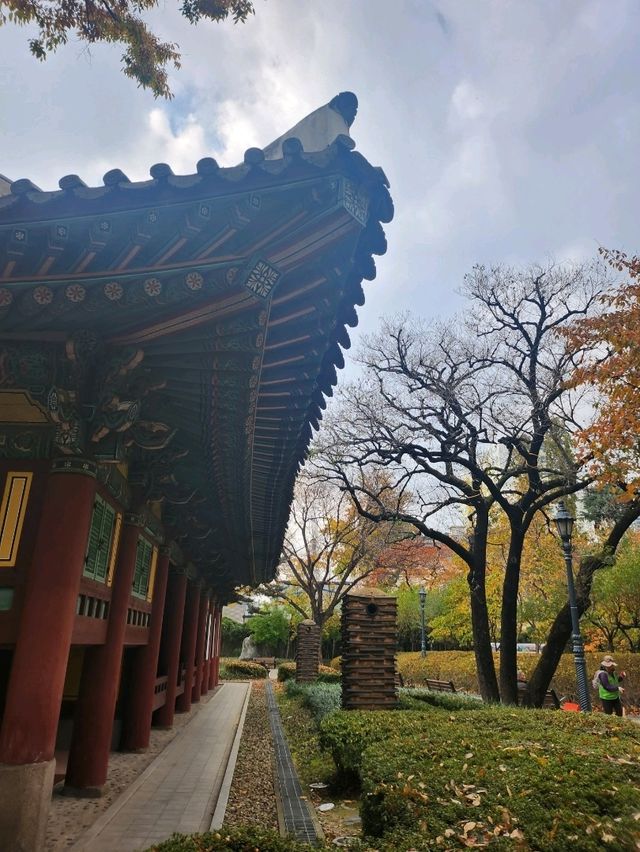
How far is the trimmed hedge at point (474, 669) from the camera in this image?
19.9 meters

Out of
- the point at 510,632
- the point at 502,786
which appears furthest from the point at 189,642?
the point at 502,786

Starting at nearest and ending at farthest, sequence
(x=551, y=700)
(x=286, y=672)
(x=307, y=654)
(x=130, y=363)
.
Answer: (x=130, y=363) < (x=551, y=700) < (x=307, y=654) < (x=286, y=672)

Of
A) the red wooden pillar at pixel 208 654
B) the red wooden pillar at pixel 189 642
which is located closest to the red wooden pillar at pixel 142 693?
the red wooden pillar at pixel 189 642

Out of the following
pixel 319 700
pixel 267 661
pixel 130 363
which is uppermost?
pixel 130 363

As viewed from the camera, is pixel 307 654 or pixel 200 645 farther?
pixel 307 654

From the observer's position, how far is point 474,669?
80.0 feet

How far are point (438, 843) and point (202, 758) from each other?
290 inches

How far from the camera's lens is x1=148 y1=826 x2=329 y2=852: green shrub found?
2.90m

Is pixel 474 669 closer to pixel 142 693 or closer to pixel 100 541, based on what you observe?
pixel 142 693

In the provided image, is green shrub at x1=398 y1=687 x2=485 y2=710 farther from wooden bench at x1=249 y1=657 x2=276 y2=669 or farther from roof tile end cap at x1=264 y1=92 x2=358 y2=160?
wooden bench at x1=249 y1=657 x2=276 y2=669

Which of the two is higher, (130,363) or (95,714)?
(130,363)

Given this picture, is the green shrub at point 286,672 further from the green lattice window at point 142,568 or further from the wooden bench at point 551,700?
the green lattice window at point 142,568

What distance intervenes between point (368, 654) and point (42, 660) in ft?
22.2

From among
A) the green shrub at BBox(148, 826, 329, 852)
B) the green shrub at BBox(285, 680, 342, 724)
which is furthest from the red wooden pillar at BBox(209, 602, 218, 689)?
the green shrub at BBox(148, 826, 329, 852)
